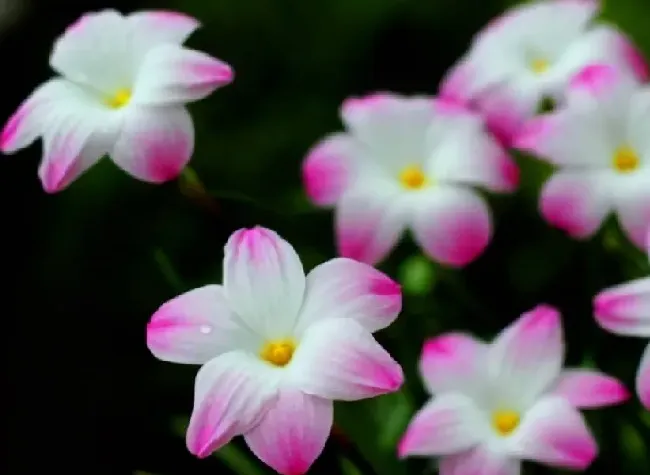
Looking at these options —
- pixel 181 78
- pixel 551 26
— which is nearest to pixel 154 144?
pixel 181 78

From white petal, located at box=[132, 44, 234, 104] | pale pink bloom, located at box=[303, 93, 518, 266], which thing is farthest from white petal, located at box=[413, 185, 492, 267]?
white petal, located at box=[132, 44, 234, 104]

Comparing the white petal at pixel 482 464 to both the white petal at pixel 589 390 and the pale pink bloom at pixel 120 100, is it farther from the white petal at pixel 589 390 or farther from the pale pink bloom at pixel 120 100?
the pale pink bloom at pixel 120 100

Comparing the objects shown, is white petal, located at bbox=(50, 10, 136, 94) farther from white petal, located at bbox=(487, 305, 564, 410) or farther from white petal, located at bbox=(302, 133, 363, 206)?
white petal, located at bbox=(487, 305, 564, 410)

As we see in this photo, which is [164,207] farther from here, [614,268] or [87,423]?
[614,268]

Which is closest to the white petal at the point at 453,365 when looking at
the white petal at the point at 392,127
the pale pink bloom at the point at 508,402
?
the pale pink bloom at the point at 508,402

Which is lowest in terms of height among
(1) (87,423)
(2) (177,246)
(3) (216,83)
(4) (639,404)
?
(1) (87,423)

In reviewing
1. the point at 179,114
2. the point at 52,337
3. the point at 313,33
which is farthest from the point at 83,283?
the point at 179,114

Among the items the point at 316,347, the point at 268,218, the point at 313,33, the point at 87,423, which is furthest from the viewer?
the point at 313,33

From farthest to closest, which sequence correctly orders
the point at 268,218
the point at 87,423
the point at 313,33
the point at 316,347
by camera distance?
the point at 313,33 → the point at 87,423 → the point at 268,218 → the point at 316,347
